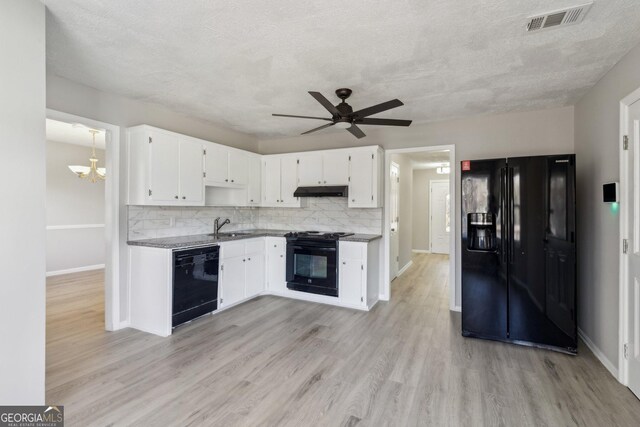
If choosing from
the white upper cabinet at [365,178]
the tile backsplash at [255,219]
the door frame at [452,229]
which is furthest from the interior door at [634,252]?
the tile backsplash at [255,219]

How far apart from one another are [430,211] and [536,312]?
6410 millimetres

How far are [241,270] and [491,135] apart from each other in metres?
3.64

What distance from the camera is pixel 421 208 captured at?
928 cm

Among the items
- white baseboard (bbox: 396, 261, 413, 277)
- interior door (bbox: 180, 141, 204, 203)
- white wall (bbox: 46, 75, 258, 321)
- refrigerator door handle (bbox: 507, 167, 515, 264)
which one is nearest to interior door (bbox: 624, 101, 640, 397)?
refrigerator door handle (bbox: 507, 167, 515, 264)

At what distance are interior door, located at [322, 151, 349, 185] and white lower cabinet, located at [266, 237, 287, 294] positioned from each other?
1115 mm

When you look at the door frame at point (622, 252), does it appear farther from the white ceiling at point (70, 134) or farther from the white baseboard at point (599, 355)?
the white ceiling at point (70, 134)

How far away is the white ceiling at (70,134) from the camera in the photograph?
4.71 meters

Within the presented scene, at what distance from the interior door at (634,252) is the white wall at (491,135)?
141 cm

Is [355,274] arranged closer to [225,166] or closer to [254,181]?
[254,181]

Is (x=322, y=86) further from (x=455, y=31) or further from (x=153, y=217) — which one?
(x=153, y=217)

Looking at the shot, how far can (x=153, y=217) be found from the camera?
12.2 feet

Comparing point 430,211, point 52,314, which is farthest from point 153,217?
point 430,211

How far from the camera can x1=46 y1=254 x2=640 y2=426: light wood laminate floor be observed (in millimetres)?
1994

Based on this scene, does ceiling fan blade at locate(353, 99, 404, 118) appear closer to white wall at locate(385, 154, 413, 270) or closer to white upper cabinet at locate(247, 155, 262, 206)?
white upper cabinet at locate(247, 155, 262, 206)
